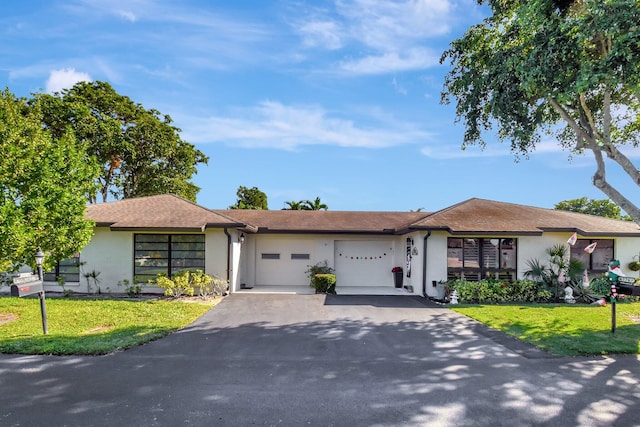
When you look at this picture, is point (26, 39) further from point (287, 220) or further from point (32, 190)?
point (287, 220)

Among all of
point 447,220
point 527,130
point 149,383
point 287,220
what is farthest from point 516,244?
point 149,383

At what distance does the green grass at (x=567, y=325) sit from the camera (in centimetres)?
744

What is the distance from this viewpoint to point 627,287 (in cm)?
882

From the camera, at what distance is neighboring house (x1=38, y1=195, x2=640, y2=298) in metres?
13.6

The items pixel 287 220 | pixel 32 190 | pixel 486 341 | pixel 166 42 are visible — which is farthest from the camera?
pixel 287 220

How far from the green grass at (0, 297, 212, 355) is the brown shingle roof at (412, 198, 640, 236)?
346 inches

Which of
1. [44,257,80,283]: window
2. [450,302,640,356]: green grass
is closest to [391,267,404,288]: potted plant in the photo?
[450,302,640,356]: green grass

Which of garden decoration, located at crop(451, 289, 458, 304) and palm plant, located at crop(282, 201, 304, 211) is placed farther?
palm plant, located at crop(282, 201, 304, 211)

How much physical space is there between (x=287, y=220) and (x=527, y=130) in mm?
10667

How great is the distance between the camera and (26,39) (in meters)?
11.7

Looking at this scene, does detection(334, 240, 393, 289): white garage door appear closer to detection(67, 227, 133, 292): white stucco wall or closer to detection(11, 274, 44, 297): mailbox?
detection(67, 227, 133, 292): white stucco wall

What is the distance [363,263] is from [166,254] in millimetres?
8435

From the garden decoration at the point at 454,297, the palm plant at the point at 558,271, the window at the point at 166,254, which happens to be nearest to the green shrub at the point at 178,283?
the window at the point at 166,254

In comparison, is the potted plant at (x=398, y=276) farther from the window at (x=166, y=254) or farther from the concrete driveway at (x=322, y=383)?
the window at (x=166, y=254)
